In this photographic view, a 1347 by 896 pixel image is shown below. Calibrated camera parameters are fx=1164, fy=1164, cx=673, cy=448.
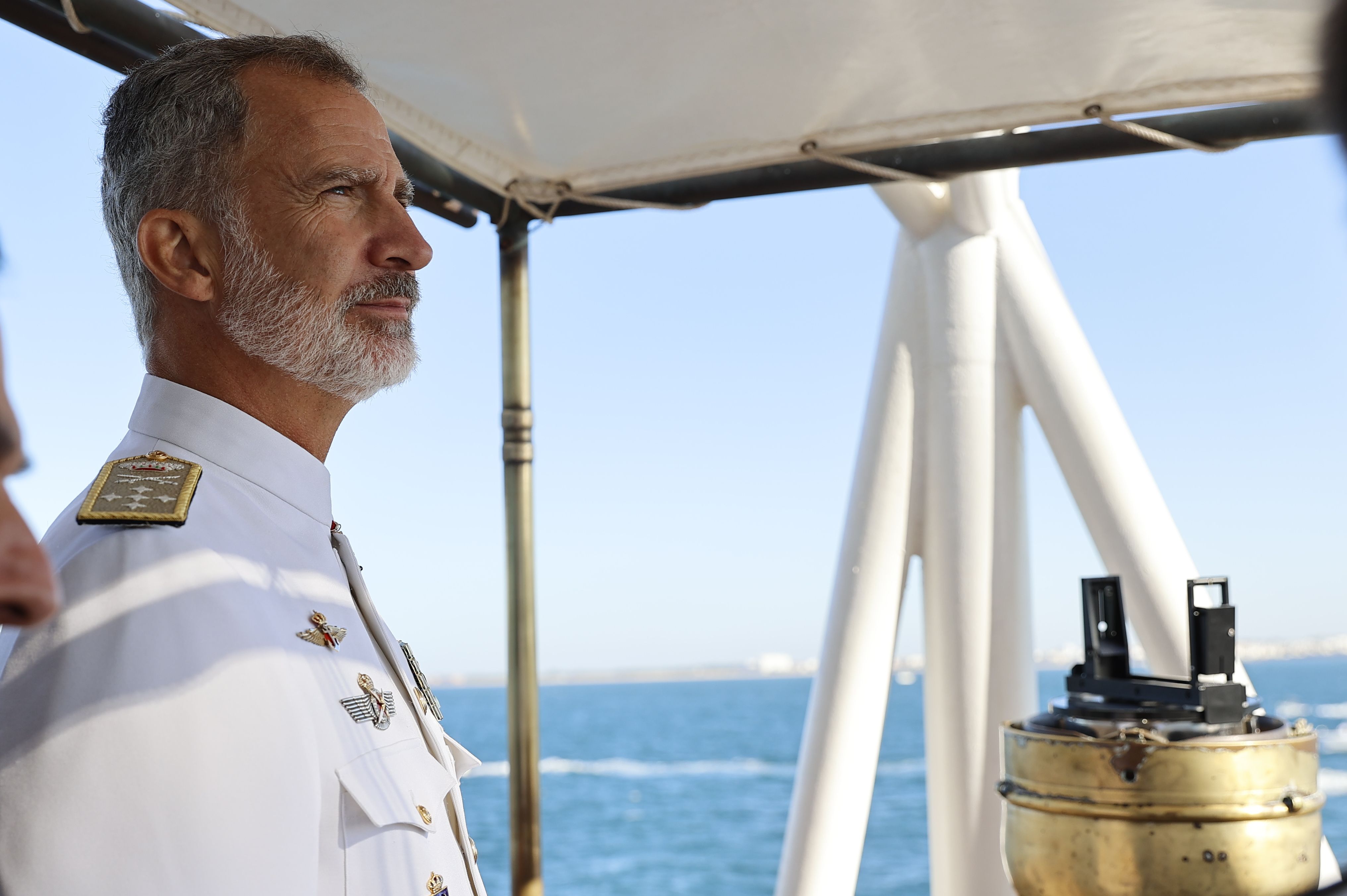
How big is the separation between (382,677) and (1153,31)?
170 centimetres

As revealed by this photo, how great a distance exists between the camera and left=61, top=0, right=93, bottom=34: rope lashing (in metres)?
1.68

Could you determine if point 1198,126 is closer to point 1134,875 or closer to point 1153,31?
point 1153,31

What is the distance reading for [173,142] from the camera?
4.36ft

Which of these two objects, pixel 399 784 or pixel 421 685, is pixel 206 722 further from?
pixel 421 685

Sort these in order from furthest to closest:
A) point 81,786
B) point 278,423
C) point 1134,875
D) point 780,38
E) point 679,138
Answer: point 679,138, point 780,38, point 1134,875, point 278,423, point 81,786

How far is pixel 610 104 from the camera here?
2.36 m

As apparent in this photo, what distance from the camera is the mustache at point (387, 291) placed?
4.58 ft

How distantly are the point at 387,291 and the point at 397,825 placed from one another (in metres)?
0.64

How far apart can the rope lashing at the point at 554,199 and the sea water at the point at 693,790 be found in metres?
21.7

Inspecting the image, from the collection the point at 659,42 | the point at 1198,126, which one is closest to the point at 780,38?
the point at 659,42

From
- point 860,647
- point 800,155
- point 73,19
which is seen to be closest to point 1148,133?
point 800,155

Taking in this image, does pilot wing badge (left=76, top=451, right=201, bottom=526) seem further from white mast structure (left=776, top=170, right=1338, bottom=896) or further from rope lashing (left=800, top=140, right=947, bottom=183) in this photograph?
white mast structure (left=776, top=170, right=1338, bottom=896)

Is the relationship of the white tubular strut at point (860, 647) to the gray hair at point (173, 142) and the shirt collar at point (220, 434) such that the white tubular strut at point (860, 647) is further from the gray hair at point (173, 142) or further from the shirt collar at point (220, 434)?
the gray hair at point (173, 142)

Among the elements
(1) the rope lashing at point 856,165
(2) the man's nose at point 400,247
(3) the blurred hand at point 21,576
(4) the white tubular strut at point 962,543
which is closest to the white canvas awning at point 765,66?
(1) the rope lashing at point 856,165
